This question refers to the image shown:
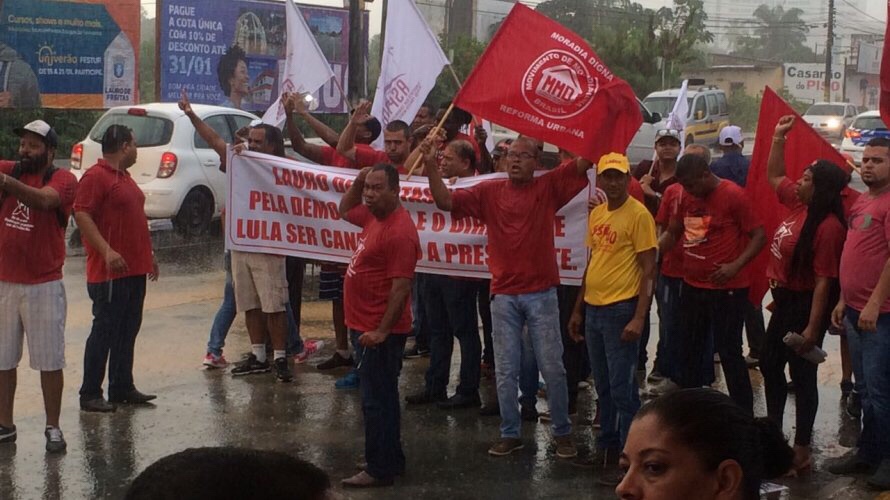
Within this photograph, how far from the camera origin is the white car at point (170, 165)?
16.1m

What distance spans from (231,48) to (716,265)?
2194cm

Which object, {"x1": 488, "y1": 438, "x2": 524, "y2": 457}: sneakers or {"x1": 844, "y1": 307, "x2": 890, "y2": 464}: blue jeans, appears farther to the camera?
{"x1": 488, "y1": 438, "x2": 524, "y2": 457}: sneakers

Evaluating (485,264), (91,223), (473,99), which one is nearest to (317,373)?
(485,264)

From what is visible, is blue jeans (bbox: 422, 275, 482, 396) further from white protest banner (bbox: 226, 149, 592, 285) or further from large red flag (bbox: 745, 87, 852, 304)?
large red flag (bbox: 745, 87, 852, 304)

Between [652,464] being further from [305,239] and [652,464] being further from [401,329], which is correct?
[305,239]

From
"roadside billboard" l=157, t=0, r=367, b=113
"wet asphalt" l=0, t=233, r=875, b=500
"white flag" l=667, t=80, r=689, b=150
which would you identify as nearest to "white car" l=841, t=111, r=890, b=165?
"roadside billboard" l=157, t=0, r=367, b=113

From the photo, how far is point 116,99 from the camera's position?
2494 cm

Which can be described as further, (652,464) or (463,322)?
(463,322)

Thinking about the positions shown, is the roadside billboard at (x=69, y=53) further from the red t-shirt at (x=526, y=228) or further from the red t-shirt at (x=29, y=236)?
the red t-shirt at (x=526, y=228)

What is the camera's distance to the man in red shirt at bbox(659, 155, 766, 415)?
23.7 feet

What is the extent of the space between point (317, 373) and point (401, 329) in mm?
2852

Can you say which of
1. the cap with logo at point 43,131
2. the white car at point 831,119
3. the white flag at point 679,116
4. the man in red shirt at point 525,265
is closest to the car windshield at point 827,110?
the white car at point 831,119

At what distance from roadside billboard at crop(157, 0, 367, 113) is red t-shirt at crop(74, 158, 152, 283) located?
1844 cm

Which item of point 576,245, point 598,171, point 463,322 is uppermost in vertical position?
point 598,171
